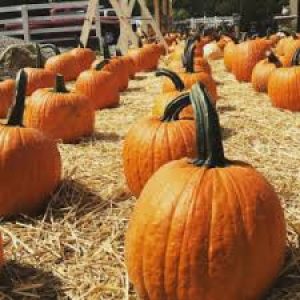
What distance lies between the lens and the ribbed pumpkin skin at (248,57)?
32.5 feet

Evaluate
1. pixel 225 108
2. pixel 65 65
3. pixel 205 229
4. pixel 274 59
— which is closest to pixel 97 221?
pixel 205 229

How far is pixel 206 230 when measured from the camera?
247 cm

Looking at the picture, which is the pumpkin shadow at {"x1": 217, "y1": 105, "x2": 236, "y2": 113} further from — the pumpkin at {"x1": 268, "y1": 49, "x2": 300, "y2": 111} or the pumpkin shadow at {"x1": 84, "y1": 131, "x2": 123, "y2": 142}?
the pumpkin shadow at {"x1": 84, "y1": 131, "x2": 123, "y2": 142}

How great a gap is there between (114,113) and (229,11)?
3504 centimetres

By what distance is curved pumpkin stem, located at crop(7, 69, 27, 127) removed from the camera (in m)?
3.77

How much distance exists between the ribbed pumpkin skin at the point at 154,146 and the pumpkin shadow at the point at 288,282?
112 cm

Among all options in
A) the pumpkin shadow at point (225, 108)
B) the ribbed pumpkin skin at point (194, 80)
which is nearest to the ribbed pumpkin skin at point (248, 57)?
the pumpkin shadow at point (225, 108)

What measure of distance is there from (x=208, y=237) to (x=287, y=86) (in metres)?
4.65

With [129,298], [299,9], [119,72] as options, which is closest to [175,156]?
[129,298]

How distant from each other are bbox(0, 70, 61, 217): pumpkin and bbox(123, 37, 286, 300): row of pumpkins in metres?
1.35

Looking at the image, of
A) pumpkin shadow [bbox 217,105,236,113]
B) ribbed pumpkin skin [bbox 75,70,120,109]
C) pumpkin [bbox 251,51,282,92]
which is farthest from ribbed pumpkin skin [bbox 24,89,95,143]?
pumpkin [bbox 251,51,282,92]

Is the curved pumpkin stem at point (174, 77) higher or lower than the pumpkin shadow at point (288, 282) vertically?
higher

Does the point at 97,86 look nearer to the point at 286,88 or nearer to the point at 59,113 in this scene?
the point at 59,113

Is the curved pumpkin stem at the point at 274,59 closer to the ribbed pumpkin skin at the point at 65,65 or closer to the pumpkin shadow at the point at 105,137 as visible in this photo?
the pumpkin shadow at the point at 105,137
